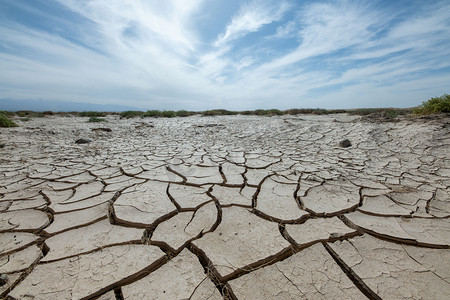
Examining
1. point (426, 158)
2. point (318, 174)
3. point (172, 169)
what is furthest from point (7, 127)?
point (426, 158)

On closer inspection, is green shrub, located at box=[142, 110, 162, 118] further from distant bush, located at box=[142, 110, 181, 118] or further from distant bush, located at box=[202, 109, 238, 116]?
distant bush, located at box=[202, 109, 238, 116]

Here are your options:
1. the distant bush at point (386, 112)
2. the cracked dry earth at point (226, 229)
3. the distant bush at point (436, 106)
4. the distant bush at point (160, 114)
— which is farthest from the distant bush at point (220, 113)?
the cracked dry earth at point (226, 229)

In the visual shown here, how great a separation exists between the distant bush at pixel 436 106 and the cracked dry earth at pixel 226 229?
116 inches

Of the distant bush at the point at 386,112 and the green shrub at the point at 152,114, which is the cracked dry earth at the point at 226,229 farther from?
the green shrub at the point at 152,114

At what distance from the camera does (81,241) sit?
1.25m

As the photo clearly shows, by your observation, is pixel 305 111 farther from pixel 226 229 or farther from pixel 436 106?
pixel 226 229

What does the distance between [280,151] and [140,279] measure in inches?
122

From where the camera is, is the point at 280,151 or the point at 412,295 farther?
the point at 280,151

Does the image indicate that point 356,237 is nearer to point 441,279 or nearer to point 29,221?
point 441,279

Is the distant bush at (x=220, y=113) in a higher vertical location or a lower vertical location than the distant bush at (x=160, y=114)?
higher

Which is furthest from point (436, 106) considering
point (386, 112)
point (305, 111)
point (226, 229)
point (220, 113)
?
point (220, 113)

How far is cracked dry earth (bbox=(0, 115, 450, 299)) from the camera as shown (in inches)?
38.1

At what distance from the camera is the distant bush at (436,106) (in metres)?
4.70

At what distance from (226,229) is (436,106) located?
21.7ft
